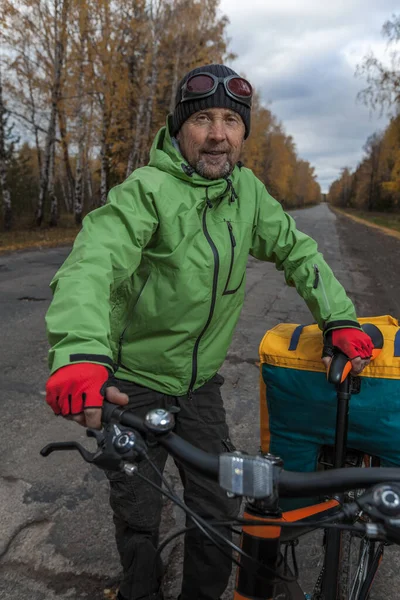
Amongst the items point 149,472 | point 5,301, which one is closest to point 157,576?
point 149,472

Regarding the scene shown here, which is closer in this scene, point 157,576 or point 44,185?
point 157,576

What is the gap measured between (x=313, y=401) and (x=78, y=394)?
106 cm

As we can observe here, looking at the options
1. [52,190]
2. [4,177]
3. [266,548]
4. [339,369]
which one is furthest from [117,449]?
[52,190]

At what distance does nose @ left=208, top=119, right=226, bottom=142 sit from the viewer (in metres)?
1.83

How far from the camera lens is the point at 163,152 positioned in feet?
6.15

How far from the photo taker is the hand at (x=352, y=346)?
175cm

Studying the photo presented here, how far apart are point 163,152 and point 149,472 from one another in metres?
1.23

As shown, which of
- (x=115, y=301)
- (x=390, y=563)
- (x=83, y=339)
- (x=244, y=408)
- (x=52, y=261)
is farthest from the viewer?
(x=52, y=261)

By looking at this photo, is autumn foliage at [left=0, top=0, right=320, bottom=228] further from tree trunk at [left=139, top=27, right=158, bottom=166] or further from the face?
the face

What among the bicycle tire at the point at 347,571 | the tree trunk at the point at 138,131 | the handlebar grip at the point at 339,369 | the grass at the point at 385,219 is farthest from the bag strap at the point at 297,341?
the grass at the point at 385,219

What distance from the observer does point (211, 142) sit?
1.84 metres

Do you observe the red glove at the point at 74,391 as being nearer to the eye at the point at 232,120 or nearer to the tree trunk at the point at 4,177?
the eye at the point at 232,120

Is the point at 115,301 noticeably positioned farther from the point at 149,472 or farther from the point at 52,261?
the point at 52,261

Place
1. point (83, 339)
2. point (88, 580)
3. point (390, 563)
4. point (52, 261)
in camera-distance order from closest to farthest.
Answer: point (83, 339) → point (88, 580) → point (390, 563) → point (52, 261)
